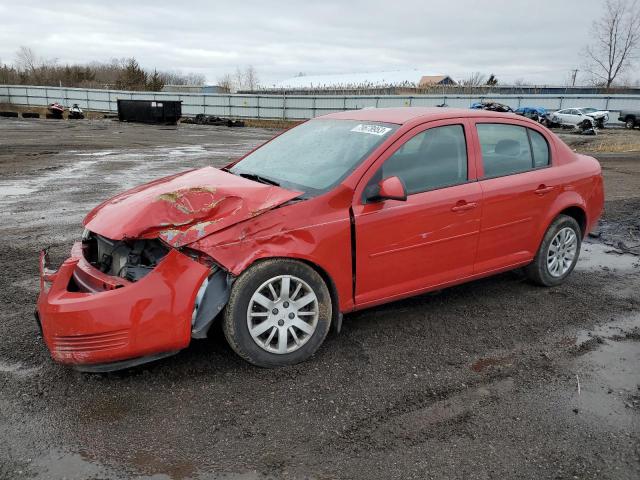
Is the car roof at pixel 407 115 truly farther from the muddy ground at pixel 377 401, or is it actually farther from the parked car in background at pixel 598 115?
the parked car in background at pixel 598 115

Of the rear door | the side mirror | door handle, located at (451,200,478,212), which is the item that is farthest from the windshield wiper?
the rear door

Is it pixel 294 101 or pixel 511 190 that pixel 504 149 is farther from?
pixel 294 101

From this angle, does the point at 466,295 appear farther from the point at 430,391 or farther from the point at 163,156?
the point at 163,156

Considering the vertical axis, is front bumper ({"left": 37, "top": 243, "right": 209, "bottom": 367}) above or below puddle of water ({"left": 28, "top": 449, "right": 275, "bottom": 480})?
above

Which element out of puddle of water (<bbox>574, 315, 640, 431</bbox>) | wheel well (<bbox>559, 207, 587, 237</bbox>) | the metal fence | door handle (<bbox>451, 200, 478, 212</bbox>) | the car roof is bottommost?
puddle of water (<bbox>574, 315, 640, 431</bbox>)

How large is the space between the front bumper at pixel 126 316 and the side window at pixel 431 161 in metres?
1.63

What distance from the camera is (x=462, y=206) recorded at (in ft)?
13.5

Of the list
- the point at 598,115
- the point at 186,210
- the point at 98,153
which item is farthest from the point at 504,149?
the point at 598,115

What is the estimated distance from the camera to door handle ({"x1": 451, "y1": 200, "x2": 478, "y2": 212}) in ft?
13.4

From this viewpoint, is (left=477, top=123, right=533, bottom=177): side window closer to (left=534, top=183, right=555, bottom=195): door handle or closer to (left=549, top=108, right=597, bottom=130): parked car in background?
(left=534, top=183, right=555, bottom=195): door handle

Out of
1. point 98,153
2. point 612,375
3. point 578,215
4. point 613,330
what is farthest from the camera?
point 98,153

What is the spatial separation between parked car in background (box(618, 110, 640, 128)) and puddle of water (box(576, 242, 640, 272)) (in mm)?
33181

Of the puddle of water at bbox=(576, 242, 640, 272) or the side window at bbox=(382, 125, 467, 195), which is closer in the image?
the side window at bbox=(382, 125, 467, 195)

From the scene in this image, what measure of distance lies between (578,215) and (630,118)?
116 feet
